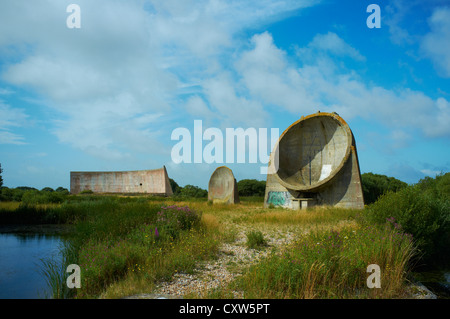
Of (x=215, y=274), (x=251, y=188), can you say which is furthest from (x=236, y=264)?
(x=251, y=188)

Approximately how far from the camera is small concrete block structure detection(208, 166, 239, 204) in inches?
1021

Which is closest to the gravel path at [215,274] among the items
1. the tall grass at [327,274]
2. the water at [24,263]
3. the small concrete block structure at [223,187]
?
the tall grass at [327,274]

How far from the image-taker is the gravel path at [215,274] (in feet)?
18.0

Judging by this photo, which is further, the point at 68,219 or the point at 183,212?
the point at 68,219

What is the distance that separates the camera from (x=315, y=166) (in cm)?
1958

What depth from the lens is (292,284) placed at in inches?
209

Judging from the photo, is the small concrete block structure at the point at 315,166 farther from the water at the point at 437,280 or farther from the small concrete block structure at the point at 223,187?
the water at the point at 437,280

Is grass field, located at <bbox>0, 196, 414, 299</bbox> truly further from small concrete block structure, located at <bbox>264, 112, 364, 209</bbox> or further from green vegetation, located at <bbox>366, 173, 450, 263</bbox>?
small concrete block structure, located at <bbox>264, 112, 364, 209</bbox>

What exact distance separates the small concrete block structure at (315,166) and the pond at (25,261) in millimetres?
13224

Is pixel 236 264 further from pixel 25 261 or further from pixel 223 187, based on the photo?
pixel 223 187

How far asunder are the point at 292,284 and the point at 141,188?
41250 mm
